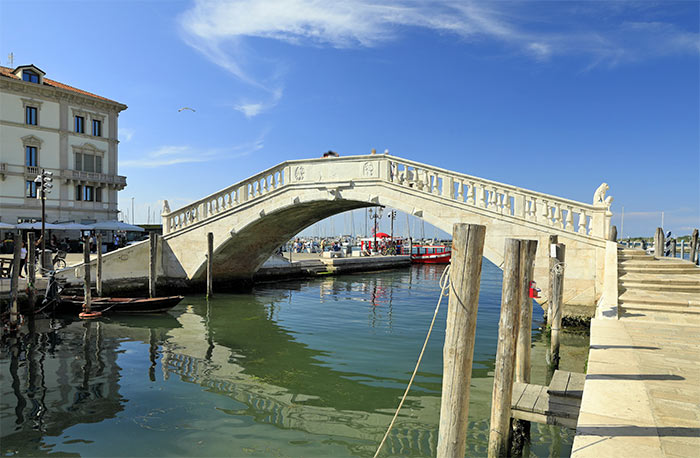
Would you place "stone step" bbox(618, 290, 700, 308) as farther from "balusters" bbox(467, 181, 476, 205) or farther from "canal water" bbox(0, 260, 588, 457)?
"balusters" bbox(467, 181, 476, 205)

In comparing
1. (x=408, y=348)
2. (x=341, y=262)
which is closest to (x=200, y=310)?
(x=408, y=348)

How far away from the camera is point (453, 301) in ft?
9.75

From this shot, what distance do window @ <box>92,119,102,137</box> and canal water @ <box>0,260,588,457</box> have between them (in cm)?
1889

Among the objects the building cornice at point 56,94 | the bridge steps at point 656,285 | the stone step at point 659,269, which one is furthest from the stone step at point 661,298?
the building cornice at point 56,94

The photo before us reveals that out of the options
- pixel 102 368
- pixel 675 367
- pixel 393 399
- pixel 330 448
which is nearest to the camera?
pixel 675 367

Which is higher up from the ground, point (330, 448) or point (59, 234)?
point (59, 234)

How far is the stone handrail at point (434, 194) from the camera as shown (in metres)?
8.88

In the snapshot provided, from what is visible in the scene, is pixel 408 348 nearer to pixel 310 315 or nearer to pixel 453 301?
pixel 310 315

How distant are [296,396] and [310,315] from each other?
599cm

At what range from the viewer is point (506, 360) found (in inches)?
152

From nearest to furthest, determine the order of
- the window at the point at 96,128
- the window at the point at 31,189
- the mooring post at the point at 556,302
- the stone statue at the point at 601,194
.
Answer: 1. the mooring post at the point at 556,302
2. the stone statue at the point at 601,194
3. the window at the point at 31,189
4. the window at the point at 96,128

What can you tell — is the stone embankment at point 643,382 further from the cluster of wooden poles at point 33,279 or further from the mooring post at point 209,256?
the mooring post at point 209,256

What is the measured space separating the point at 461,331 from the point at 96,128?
27935 mm

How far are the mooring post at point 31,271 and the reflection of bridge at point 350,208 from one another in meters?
2.71
